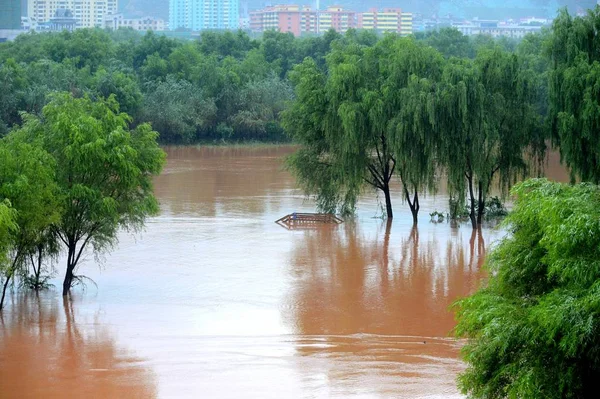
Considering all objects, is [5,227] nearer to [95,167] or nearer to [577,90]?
[95,167]

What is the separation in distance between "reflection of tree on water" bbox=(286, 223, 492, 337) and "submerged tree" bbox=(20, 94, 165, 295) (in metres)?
4.78

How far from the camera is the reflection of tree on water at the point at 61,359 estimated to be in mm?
19531

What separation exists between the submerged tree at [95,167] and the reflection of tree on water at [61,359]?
81.6 inches

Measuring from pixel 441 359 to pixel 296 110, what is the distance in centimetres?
2009

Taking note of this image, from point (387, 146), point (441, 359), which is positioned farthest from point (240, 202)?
point (441, 359)

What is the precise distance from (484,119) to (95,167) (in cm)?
1508

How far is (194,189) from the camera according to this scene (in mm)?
45438

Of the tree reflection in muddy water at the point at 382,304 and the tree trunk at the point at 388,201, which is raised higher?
the tree trunk at the point at 388,201

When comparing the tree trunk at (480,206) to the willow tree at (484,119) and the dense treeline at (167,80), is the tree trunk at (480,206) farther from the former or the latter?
the dense treeline at (167,80)

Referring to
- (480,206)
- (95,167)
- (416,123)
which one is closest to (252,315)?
(95,167)

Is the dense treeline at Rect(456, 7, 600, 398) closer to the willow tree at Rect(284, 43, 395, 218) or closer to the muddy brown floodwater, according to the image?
the muddy brown floodwater

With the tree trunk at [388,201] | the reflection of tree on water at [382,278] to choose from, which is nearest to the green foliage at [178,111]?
the tree trunk at [388,201]

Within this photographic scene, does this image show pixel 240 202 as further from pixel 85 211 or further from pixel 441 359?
pixel 441 359

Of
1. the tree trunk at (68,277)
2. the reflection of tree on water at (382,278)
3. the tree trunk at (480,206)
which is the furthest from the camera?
the tree trunk at (480,206)
